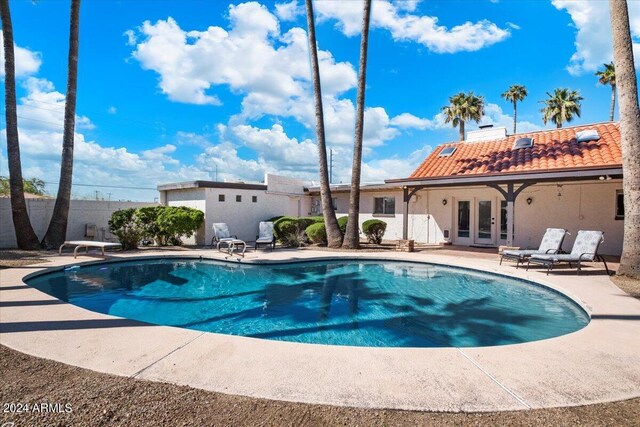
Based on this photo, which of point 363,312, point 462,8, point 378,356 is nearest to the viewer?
point 378,356

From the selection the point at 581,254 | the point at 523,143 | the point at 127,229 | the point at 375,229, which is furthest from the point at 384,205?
the point at 127,229

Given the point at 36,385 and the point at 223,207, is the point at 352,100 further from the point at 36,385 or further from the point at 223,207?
the point at 36,385

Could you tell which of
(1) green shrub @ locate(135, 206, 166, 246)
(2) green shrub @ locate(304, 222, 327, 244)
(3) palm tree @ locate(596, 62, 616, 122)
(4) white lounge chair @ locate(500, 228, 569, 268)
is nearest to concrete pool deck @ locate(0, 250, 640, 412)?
(4) white lounge chair @ locate(500, 228, 569, 268)

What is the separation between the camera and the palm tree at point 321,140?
50.3 feet

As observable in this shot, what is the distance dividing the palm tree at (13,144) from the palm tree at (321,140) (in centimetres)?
1184

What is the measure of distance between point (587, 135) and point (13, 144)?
23.5 meters

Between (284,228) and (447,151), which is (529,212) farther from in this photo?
A: (284,228)

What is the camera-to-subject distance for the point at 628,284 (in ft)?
27.2

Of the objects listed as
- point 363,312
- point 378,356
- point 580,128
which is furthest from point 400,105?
point 378,356

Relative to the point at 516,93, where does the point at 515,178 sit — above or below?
below

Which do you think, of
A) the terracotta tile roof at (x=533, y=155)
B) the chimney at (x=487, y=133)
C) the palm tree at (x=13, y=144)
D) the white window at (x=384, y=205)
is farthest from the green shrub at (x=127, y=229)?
the chimney at (x=487, y=133)

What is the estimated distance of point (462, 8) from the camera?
51.9ft

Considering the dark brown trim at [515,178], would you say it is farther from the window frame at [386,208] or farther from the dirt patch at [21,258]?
the dirt patch at [21,258]

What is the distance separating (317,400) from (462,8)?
18.2 meters
